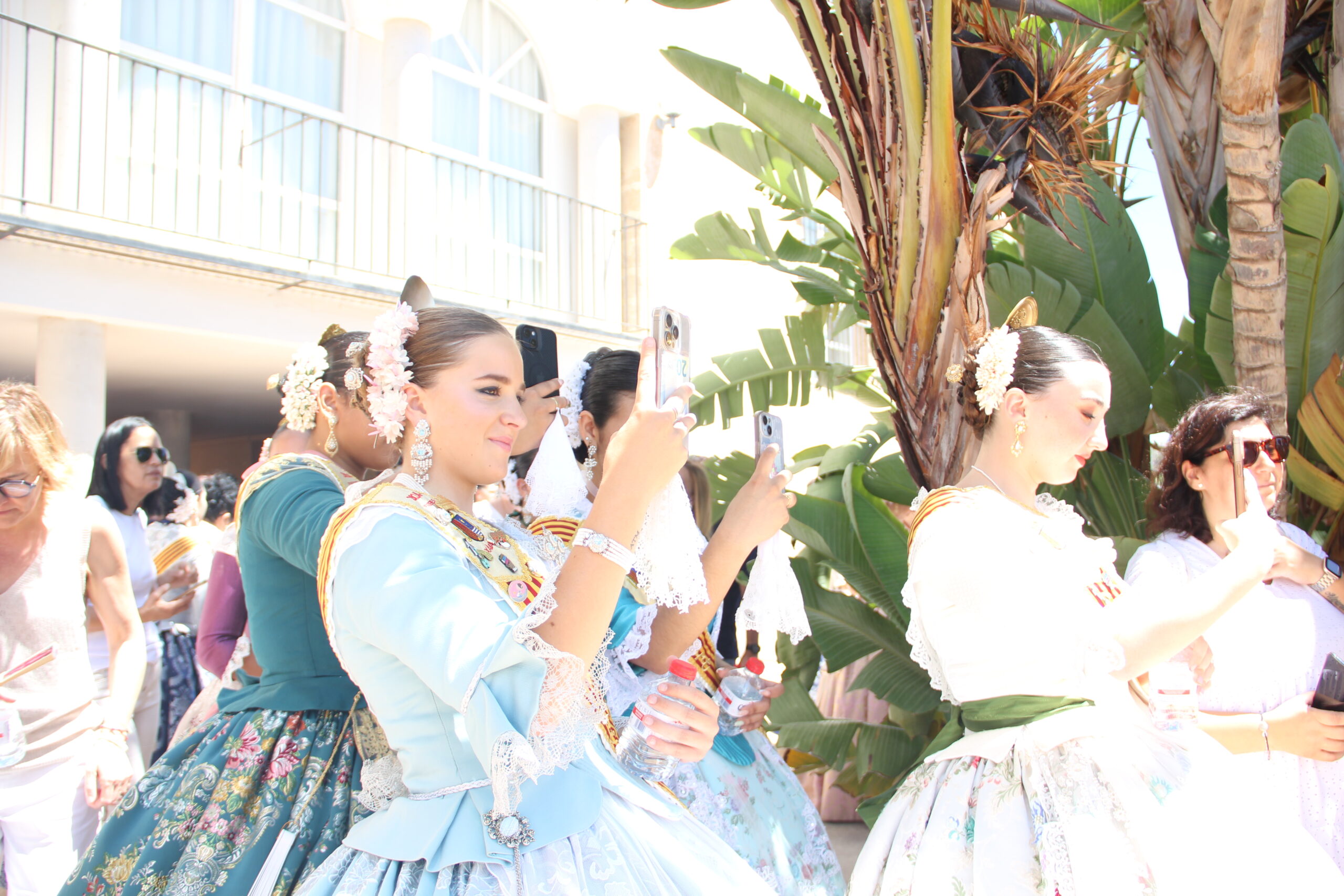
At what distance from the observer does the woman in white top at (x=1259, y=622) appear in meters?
2.45

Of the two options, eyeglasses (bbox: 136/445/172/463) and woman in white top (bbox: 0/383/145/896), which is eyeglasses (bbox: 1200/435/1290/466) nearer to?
woman in white top (bbox: 0/383/145/896)

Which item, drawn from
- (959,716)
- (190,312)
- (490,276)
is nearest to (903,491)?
(959,716)

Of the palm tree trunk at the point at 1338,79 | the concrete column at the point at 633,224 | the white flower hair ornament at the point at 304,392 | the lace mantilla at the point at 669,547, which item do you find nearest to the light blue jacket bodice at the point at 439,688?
Result: the lace mantilla at the point at 669,547

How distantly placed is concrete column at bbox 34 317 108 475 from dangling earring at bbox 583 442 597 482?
5.34 meters

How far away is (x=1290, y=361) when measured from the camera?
390 centimetres

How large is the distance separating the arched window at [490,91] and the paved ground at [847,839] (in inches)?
279

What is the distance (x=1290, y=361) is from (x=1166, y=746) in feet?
8.20

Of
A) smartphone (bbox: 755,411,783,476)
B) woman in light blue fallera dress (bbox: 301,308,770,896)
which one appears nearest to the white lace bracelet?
woman in light blue fallera dress (bbox: 301,308,770,896)

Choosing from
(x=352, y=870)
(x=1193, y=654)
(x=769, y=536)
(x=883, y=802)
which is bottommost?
(x=883, y=802)

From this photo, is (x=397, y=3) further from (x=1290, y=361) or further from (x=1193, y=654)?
(x=1193, y=654)

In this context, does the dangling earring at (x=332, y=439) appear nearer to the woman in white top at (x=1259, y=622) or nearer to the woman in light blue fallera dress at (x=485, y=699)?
the woman in light blue fallera dress at (x=485, y=699)

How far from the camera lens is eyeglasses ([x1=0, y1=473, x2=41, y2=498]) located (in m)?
2.55

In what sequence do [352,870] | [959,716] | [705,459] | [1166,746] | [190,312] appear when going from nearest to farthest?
[352,870] < [1166,746] < [959,716] < [705,459] < [190,312]

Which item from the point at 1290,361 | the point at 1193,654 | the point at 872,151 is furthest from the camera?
the point at 1290,361
